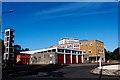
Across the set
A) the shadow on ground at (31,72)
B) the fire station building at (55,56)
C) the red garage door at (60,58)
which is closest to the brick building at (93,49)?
the fire station building at (55,56)

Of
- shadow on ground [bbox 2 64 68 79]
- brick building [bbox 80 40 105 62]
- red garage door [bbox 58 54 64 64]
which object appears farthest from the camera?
brick building [bbox 80 40 105 62]

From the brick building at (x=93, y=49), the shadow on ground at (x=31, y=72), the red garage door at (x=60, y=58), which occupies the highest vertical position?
the brick building at (x=93, y=49)

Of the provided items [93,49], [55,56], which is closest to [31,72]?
[55,56]

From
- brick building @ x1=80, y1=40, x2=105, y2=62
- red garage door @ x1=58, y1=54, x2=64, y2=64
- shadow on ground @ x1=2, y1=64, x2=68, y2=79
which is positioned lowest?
shadow on ground @ x1=2, y1=64, x2=68, y2=79

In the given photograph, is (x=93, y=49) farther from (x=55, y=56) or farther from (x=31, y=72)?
(x=31, y=72)

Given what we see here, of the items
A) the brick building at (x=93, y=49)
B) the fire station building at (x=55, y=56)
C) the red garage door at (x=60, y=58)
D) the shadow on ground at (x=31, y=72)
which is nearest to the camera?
Result: the shadow on ground at (x=31, y=72)

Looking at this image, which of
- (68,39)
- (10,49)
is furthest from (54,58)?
Result: (68,39)

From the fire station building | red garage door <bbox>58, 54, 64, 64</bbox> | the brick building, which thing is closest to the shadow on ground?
the fire station building

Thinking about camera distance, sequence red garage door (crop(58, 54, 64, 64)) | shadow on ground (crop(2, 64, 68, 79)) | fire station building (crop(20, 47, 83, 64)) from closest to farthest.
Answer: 1. shadow on ground (crop(2, 64, 68, 79))
2. fire station building (crop(20, 47, 83, 64))
3. red garage door (crop(58, 54, 64, 64))

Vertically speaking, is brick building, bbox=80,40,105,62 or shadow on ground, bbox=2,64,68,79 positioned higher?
brick building, bbox=80,40,105,62

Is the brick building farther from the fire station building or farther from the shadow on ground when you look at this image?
the shadow on ground

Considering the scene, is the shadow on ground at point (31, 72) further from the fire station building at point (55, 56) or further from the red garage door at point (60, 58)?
the red garage door at point (60, 58)

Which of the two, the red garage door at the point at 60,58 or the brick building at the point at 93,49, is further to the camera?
the brick building at the point at 93,49

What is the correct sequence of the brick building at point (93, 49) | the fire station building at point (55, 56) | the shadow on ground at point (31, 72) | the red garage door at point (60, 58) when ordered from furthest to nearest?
1. the brick building at point (93, 49)
2. the red garage door at point (60, 58)
3. the fire station building at point (55, 56)
4. the shadow on ground at point (31, 72)
